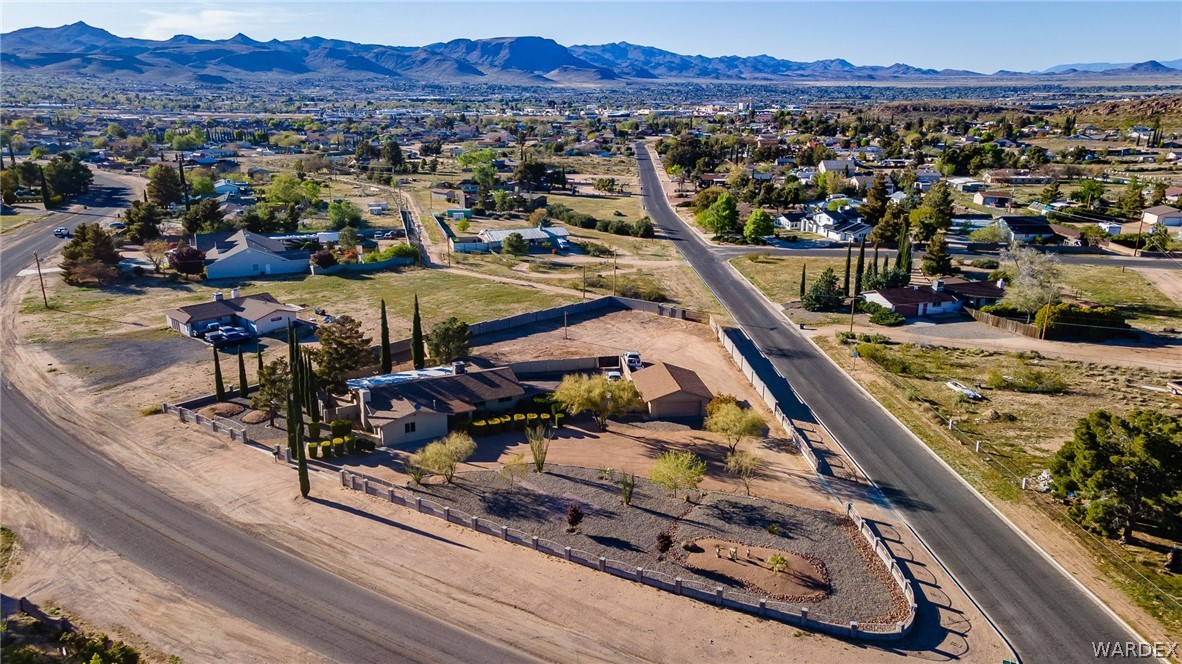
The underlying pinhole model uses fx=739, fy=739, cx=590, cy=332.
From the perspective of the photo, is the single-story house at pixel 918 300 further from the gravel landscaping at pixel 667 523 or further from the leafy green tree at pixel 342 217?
the leafy green tree at pixel 342 217

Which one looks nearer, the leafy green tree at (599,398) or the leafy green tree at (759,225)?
the leafy green tree at (599,398)

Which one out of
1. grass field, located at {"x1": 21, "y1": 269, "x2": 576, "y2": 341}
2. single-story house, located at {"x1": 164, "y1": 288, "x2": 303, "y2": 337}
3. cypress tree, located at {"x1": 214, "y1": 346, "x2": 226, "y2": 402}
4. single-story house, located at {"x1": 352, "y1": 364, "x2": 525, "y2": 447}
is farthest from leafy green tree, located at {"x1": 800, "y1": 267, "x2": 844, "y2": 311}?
cypress tree, located at {"x1": 214, "y1": 346, "x2": 226, "y2": 402}

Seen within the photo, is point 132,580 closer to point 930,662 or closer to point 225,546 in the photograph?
point 225,546

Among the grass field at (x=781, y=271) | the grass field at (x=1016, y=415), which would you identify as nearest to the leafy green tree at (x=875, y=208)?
the grass field at (x=781, y=271)

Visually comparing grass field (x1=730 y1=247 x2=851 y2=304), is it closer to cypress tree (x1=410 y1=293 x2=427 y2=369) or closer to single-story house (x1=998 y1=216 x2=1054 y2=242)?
single-story house (x1=998 y1=216 x2=1054 y2=242)

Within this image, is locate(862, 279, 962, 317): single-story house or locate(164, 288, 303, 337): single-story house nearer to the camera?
locate(164, 288, 303, 337): single-story house

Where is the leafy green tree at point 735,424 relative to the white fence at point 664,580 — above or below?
above
